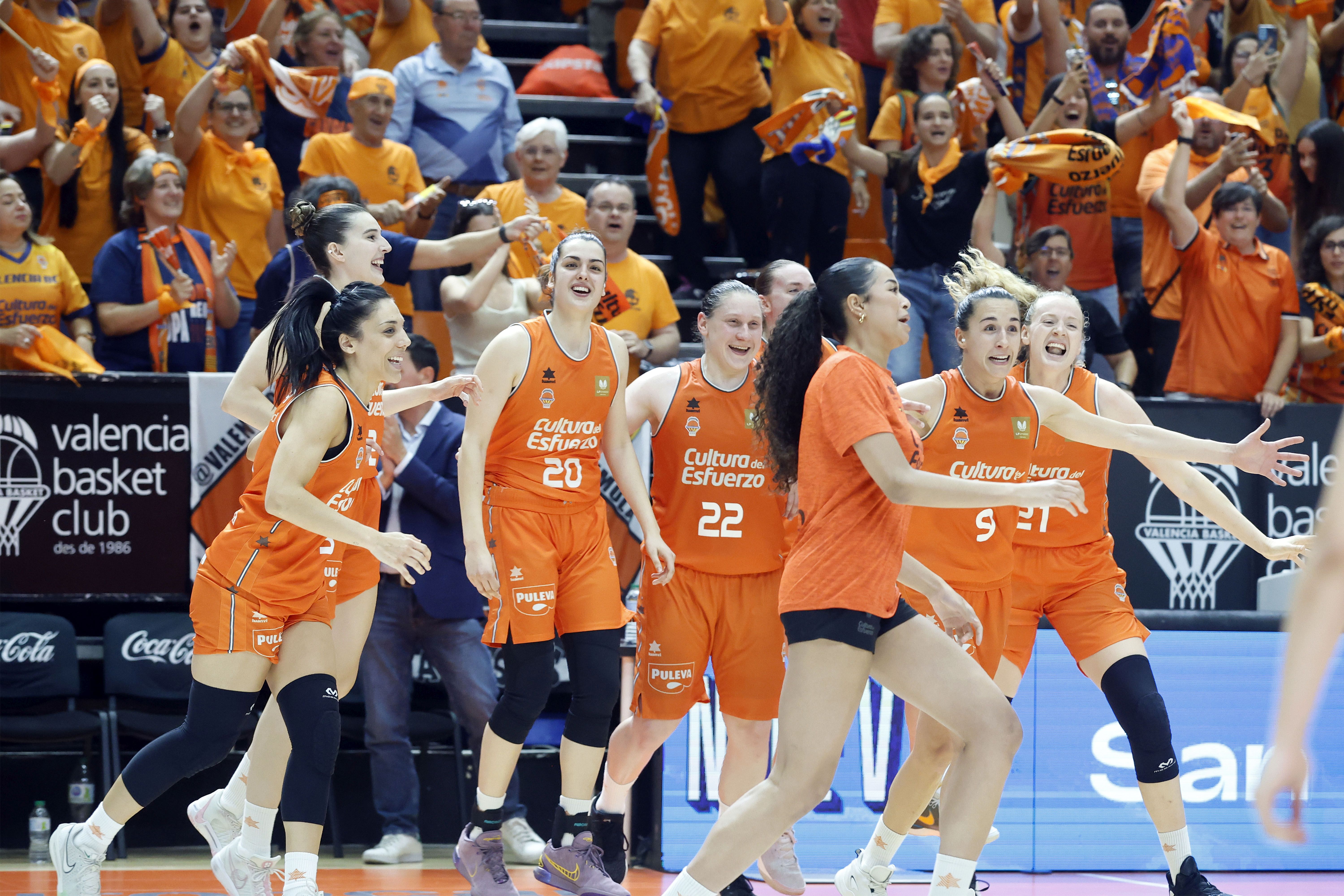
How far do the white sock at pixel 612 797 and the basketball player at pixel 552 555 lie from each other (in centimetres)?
17

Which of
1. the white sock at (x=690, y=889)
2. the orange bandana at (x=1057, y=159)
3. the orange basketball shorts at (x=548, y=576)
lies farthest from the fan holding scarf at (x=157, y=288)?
the white sock at (x=690, y=889)

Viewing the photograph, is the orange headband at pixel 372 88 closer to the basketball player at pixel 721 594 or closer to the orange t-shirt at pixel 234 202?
the orange t-shirt at pixel 234 202

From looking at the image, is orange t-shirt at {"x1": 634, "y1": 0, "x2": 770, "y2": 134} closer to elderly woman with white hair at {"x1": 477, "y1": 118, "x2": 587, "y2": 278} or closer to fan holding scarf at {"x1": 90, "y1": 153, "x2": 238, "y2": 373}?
elderly woman with white hair at {"x1": 477, "y1": 118, "x2": 587, "y2": 278}

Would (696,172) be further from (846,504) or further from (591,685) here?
(846,504)

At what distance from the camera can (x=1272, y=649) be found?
6957 millimetres

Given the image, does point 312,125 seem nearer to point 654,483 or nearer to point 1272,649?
point 654,483

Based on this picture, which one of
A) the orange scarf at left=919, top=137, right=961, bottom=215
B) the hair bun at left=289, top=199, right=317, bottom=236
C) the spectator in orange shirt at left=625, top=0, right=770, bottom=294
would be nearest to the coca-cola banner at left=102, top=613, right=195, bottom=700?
the hair bun at left=289, top=199, right=317, bottom=236

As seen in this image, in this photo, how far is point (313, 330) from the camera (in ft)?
16.4

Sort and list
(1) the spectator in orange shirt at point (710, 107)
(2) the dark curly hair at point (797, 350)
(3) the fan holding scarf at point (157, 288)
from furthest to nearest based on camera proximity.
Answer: (1) the spectator in orange shirt at point (710, 107)
(3) the fan holding scarf at point (157, 288)
(2) the dark curly hair at point (797, 350)

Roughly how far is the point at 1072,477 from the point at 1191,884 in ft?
5.15

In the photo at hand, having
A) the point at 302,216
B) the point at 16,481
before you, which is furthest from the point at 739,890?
the point at 16,481

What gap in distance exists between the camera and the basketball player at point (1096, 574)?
209 inches

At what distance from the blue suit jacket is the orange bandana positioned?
372 centimetres

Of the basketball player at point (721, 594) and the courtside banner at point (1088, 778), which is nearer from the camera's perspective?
the basketball player at point (721, 594)
